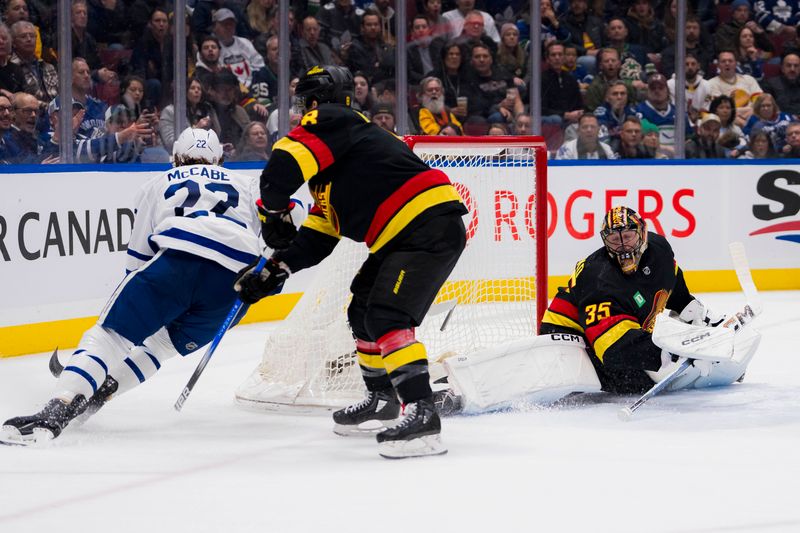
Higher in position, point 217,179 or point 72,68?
point 72,68

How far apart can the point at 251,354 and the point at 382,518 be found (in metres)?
2.77

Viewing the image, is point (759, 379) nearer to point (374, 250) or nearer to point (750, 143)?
point (374, 250)

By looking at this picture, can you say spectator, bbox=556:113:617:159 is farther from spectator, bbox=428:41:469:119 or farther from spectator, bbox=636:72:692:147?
spectator, bbox=428:41:469:119

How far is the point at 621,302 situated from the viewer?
13.1 ft

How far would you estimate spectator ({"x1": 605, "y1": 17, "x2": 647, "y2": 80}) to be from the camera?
7949 mm

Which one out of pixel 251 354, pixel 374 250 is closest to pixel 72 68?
pixel 251 354

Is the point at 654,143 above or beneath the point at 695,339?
above

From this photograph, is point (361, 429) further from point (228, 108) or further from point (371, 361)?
point (228, 108)

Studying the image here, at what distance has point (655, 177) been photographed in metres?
7.41

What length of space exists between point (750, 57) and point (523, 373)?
5102mm

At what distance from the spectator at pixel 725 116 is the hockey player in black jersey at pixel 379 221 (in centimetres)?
521

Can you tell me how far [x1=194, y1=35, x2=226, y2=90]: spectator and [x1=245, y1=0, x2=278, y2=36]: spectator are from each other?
0.30 metres

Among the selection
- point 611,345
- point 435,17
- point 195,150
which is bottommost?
point 611,345

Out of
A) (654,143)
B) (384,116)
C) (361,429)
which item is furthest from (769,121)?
(361,429)
